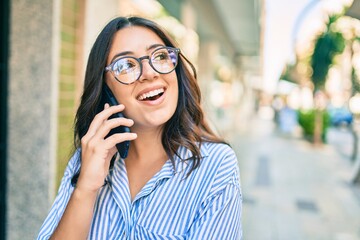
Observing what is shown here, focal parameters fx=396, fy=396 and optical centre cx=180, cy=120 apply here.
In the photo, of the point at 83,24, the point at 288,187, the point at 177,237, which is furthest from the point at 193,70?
the point at 288,187

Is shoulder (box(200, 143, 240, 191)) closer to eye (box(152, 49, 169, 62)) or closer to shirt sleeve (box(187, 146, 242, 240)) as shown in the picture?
shirt sleeve (box(187, 146, 242, 240))

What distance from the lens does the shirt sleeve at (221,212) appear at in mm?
1315

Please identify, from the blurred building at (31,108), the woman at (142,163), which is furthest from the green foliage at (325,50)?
the woman at (142,163)

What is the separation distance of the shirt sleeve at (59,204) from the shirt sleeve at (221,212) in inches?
20.5

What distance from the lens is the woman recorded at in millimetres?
1372

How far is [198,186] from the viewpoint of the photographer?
1.41m

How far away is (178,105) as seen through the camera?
1.71 metres

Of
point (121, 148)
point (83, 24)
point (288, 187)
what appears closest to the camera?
point (121, 148)

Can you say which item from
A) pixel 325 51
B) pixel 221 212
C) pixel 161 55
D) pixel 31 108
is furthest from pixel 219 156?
pixel 325 51

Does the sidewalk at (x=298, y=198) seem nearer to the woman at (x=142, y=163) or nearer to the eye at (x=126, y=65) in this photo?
the woman at (x=142, y=163)

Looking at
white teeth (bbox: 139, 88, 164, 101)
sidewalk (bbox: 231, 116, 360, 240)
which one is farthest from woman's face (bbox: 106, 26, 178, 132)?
sidewalk (bbox: 231, 116, 360, 240)

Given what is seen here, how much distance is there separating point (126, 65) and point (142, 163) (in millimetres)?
411

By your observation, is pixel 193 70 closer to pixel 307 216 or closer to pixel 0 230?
pixel 0 230

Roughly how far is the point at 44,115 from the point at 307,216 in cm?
442
